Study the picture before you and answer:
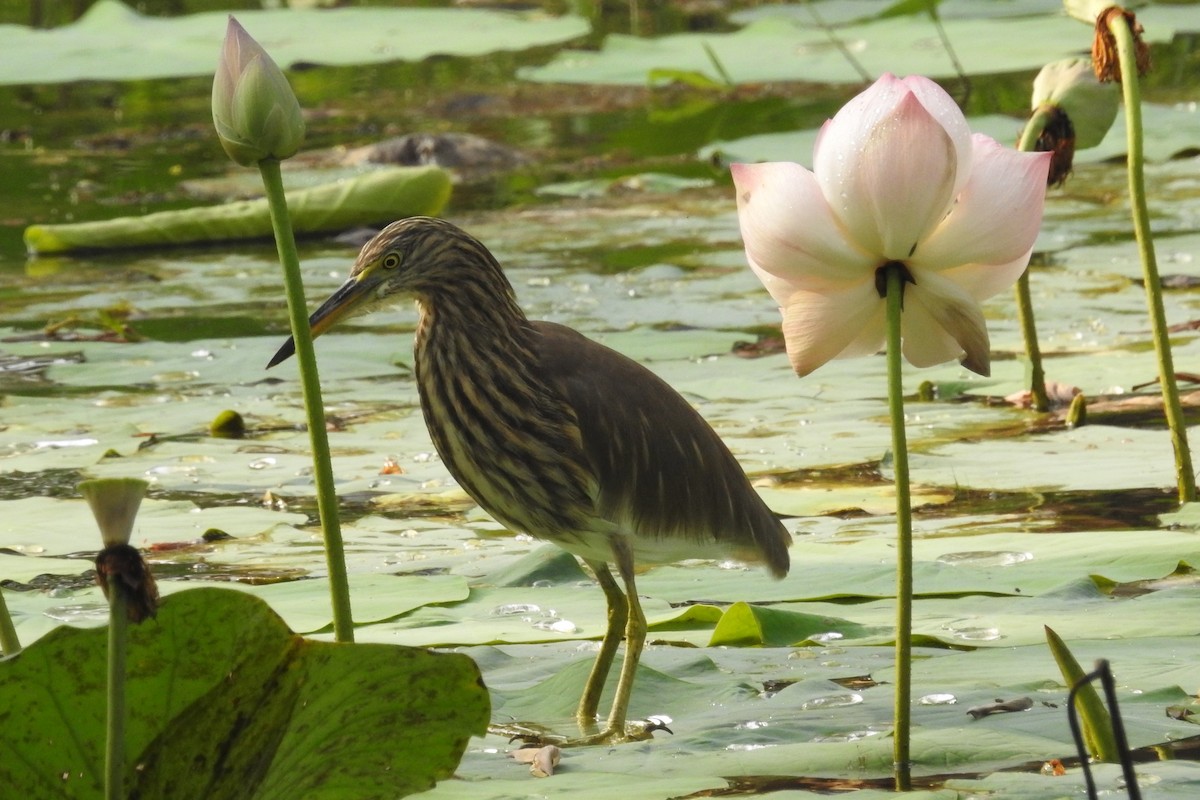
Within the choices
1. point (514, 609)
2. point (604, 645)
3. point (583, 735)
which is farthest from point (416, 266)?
point (583, 735)

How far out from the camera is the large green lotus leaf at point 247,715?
5.06 feet

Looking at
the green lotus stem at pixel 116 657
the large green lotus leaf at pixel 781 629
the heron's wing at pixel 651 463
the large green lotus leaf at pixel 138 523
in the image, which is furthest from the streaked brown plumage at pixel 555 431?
the green lotus stem at pixel 116 657

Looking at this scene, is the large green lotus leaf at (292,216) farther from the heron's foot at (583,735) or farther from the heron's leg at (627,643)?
the heron's foot at (583,735)

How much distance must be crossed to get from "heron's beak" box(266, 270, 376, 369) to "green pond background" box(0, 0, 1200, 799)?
423 millimetres

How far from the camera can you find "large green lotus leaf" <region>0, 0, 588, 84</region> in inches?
492

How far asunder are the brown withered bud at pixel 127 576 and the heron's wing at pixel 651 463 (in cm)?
172

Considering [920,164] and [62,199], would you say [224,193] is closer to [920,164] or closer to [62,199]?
[62,199]

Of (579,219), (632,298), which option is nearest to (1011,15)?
(579,219)

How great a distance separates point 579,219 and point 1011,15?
7772 mm

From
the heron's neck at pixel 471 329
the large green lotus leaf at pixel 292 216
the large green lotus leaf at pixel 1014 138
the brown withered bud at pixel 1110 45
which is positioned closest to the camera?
the brown withered bud at pixel 1110 45

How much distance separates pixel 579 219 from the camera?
7.84 metres

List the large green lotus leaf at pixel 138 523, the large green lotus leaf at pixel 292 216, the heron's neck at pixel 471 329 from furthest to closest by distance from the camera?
the large green lotus leaf at pixel 292 216 → the large green lotus leaf at pixel 138 523 → the heron's neck at pixel 471 329

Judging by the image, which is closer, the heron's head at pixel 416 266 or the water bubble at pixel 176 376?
the heron's head at pixel 416 266

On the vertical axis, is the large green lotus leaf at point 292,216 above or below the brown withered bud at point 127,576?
above
